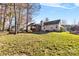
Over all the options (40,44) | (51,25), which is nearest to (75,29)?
(51,25)

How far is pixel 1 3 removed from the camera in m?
1.78

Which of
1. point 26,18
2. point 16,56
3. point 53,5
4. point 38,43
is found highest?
point 53,5

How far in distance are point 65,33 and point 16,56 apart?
511 millimetres

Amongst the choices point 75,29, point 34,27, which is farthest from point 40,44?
point 75,29

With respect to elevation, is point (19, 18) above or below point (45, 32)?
above

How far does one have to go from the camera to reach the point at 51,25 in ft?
5.85

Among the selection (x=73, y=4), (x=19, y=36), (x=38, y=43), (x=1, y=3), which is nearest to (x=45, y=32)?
(x=38, y=43)

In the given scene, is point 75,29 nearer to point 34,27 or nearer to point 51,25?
point 51,25

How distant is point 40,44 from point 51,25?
0.21 meters

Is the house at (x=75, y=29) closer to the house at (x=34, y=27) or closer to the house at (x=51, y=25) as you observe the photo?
the house at (x=51, y=25)

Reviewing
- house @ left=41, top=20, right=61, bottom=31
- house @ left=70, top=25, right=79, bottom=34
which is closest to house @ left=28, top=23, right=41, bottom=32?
house @ left=41, top=20, right=61, bottom=31

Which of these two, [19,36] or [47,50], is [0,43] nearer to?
[19,36]

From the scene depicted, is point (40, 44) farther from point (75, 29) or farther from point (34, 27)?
point (75, 29)

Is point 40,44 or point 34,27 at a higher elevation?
point 34,27
